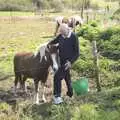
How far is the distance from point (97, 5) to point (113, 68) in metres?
48.2

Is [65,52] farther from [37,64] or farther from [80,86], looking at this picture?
[37,64]

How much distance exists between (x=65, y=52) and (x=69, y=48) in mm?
113

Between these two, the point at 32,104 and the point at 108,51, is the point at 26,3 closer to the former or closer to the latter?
the point at 108,51

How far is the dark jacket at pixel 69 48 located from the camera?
8.00m

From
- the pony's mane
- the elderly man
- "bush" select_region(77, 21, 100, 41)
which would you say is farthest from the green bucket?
"bush" select_region(77, 21, 100, 41)

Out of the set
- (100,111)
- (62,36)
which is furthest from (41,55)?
(100,111)

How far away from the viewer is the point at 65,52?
26.5 feet

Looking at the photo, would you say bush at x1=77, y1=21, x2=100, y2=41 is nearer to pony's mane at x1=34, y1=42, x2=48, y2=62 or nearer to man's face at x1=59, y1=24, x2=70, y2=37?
pony's mane at x1=34, y1=42, x2=48, y2=62

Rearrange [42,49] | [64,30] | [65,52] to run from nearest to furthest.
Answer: [64,30], [65,52], [42,49]

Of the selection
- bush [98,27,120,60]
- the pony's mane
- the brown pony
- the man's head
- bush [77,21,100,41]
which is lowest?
bush [77,21,100,41]

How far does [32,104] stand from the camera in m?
8.08

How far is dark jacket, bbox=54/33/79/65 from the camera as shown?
8000 mm

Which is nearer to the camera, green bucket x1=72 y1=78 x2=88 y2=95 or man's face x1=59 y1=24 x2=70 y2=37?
man's face x1=59 y1=24 x2=70 y2=37

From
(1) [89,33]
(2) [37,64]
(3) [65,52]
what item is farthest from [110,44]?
(3) [65,52]
